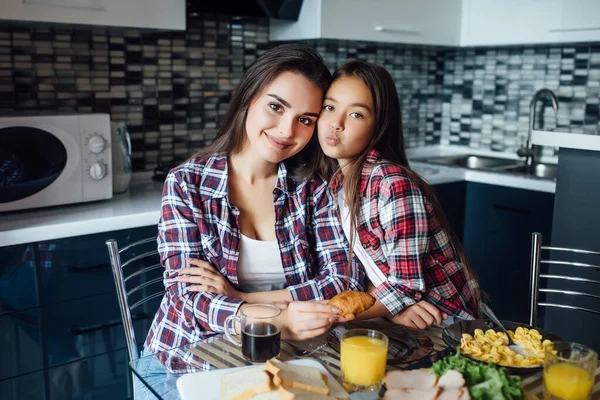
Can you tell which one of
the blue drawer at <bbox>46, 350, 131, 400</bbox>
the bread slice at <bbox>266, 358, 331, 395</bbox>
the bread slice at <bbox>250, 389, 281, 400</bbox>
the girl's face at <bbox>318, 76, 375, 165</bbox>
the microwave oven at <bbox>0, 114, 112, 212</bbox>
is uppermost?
the girl's face at <bbox>318, 76, 375, 165</bbox>

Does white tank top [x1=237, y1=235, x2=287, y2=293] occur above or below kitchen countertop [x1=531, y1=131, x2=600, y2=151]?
below

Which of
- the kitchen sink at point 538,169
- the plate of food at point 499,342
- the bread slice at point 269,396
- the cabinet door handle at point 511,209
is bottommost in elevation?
the cabinet door handle at point 511,209

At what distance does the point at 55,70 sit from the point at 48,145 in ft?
1.48

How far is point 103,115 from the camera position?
2105 millimetres

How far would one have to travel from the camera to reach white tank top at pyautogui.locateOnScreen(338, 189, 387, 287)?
1.46 meters

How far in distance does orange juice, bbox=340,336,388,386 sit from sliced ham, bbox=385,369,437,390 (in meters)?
0.02

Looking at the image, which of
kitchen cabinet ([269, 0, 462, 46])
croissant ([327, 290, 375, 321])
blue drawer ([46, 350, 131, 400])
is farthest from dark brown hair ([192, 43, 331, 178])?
A: kitchen cabinet ([269, 0, 462, 46])

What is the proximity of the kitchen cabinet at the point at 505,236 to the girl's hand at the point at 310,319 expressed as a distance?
1.74 m

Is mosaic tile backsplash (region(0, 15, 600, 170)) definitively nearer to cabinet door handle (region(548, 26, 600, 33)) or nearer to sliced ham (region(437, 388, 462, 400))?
cabinet door handle (region(548, 26, 600, 33))

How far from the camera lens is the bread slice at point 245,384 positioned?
34.5 inches

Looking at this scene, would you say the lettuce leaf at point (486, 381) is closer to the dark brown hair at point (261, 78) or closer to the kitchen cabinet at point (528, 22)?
the dark brown hair at point (261, 78)

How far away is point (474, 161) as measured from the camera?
339 cm

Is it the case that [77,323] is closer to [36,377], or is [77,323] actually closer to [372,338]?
[36,377]

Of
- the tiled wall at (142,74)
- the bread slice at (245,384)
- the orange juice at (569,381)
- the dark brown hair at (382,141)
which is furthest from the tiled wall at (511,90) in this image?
the bread slice at (245,384)
